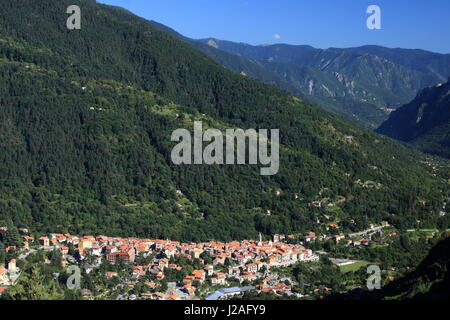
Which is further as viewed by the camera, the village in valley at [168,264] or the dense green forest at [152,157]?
the dense green forest at [152,157]

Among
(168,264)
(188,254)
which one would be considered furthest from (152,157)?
(168,264)

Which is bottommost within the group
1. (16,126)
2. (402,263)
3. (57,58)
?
(402,263)

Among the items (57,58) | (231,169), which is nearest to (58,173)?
(231,169)

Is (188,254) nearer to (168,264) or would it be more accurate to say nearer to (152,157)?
(168,264)

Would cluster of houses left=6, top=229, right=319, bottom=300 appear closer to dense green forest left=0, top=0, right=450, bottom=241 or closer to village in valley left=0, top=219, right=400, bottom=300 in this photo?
village in valley left=0, top=219, right=400, bottom=300

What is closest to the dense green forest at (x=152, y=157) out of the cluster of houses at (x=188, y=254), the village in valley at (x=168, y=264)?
the cluster of houses at (x=188, y=254)

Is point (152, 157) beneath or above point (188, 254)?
above

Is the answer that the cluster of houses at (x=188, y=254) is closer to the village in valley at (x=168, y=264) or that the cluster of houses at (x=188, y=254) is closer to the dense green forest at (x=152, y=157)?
the village in valley at (x=168, y=264)

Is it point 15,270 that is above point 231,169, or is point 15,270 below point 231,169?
below
